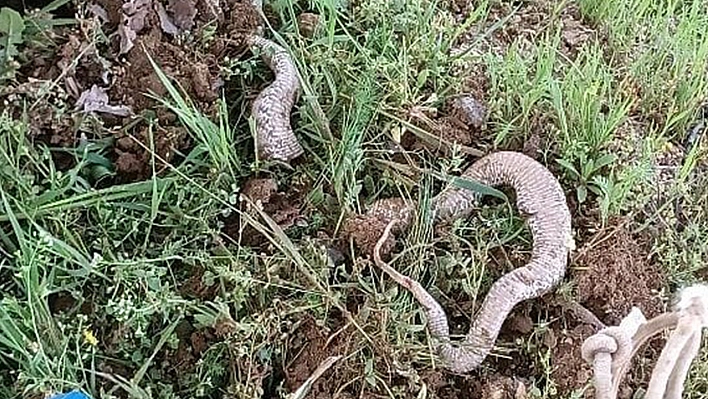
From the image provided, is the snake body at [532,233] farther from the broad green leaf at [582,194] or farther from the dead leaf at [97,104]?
the dead leaf at [97,104]

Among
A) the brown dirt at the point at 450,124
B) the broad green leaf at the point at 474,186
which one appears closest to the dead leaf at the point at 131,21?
the brown dirt at the point at 450,124

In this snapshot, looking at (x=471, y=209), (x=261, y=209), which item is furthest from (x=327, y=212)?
(x=471, y=209)

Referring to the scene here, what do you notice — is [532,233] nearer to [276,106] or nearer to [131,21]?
[276,106]

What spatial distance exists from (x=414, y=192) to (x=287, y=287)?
334 mm

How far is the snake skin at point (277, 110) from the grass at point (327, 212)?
0.10 ft

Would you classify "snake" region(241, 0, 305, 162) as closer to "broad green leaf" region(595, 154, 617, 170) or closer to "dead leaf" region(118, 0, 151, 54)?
"dead leaf" region(118, 0, 151, 54)

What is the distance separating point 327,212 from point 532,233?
1.30 feet

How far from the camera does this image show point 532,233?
6.23ft

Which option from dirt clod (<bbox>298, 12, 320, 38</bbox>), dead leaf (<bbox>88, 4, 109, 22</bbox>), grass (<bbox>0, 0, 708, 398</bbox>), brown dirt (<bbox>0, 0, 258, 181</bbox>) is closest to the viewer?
grass (<bbox>0, 0, 708, 398</bbox>)

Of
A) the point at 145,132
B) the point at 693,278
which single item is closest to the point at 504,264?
the point at 693,278

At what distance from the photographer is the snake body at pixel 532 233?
1771 mm

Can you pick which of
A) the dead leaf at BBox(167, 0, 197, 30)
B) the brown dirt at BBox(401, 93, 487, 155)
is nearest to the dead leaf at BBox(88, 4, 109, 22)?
the dead leaf at BBox(167, 0, 197, 30)

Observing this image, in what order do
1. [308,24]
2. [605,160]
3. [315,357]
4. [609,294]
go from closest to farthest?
[315,357], [609,294], [605,160], [308,24]

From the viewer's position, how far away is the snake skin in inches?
74.4
